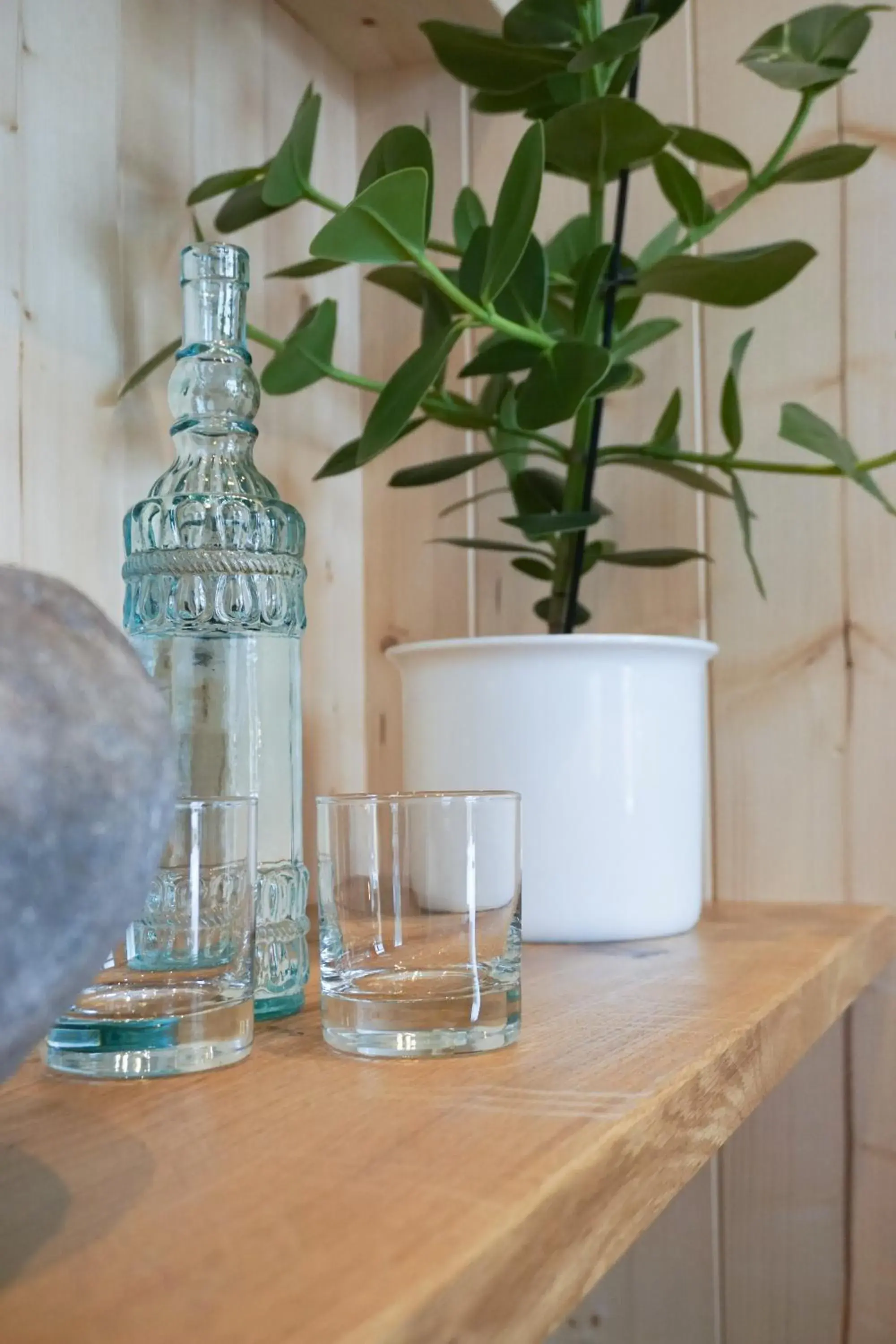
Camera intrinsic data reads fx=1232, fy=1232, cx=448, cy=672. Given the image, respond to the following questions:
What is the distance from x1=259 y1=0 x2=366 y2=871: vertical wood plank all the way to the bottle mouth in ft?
1.07

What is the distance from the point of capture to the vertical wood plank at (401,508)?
3.58ft

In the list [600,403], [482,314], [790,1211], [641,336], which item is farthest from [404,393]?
[790,1211]

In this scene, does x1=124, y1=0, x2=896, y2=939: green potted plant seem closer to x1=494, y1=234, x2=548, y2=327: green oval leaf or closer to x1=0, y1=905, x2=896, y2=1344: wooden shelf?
x1=494, y1=234, x2=548, y2=327: green oval leaf

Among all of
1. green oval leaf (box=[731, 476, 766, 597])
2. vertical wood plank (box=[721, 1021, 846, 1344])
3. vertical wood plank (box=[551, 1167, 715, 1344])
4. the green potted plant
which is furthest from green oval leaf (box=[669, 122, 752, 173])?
vertical wood plank (box=[551, 1167, 715, 1344])

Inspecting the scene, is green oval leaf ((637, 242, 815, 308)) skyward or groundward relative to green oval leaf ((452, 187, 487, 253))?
groundward

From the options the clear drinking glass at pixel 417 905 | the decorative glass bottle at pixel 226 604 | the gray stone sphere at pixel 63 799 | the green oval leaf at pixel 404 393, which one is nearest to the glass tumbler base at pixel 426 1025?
the clear drinking glass at pixel 417 905

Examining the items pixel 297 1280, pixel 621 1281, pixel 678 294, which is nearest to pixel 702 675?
pixel 678 294

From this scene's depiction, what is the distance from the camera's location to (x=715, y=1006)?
562 mm

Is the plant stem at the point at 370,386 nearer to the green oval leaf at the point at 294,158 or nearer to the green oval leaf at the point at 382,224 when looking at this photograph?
the green oval leaf at the point at 294,158

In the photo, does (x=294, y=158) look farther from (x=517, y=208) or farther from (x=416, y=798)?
(x=416, y=798)

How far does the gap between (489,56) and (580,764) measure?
455 millimetres

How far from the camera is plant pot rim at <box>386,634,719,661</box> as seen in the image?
762 millimetres

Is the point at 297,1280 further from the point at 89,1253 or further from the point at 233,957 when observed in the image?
the point at 233,957

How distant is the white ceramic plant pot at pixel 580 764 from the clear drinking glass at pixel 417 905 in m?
0.23
